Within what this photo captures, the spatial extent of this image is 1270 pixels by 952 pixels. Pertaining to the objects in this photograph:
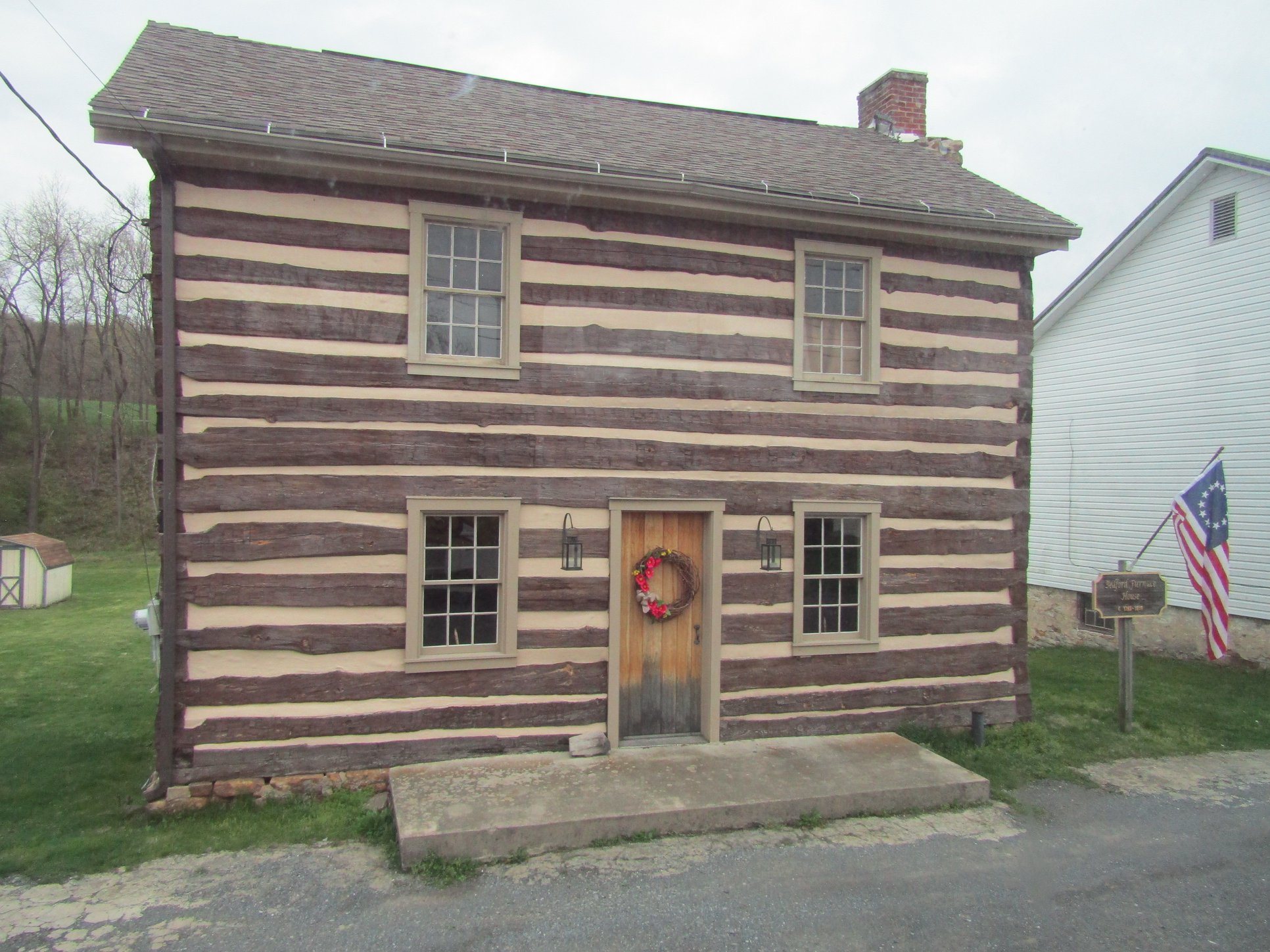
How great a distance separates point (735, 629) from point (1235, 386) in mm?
9858

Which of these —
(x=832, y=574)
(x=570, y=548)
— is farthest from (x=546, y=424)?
(x=832, y=574)

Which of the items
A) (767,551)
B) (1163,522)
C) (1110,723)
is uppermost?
(1163,522)

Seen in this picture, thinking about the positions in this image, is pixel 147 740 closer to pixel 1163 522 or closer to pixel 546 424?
pixel 546 424

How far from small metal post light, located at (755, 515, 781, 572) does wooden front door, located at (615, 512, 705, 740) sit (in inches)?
21.9

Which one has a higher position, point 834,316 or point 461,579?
point 834,316

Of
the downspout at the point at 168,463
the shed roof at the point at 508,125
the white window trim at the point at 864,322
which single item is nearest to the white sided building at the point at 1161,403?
the shed roof at the point at 508,125

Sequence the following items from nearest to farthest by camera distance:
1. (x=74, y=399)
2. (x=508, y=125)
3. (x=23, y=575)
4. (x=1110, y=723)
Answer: (x=508, y=125), (x=1110, y=723), (x=23, y=575), (x=74, y=399)

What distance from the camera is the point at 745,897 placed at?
5371 mm

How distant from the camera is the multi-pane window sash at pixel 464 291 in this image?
726 cm

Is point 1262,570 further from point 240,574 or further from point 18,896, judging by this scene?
point 18,896

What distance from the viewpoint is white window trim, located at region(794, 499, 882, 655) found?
26.7ft

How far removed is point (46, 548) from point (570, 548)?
54.0 feet

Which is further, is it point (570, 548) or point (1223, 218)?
point (1223, 218)

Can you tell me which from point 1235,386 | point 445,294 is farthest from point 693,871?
point 1235,386
